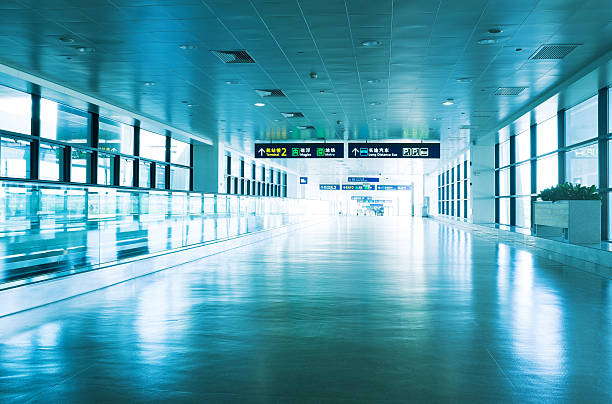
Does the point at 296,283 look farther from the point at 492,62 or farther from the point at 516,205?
the point at 516,205

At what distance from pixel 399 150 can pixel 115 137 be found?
1143 centimetres

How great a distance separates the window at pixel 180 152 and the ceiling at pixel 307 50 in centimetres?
732

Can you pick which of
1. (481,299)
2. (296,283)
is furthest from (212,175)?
(481,299)

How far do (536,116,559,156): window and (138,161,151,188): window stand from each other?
15.4 m

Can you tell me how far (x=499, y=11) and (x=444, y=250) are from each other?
724 centimetres

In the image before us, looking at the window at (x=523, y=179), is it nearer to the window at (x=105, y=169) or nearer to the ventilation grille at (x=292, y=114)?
the ventilation grille at (x=292, y=114)

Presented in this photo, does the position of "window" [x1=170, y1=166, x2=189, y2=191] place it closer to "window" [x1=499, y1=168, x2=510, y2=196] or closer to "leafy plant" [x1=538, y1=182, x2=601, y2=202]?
"window" [x1=499, y1=168, x2=510, y2=196]

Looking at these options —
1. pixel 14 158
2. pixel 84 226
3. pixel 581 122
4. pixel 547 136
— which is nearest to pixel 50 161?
pixel 14 158

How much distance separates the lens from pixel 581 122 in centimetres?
1474

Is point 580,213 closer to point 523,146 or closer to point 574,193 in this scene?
point 574,193

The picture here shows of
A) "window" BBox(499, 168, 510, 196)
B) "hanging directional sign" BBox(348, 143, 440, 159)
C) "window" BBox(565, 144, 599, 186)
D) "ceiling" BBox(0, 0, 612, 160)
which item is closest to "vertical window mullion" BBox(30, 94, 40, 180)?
"ceiling" BBox(0, 0, 612, 160)

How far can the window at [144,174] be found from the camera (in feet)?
68.6

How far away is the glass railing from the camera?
18.9 feet

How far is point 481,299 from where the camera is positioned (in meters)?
6.48
